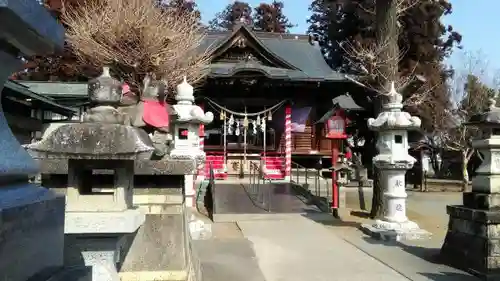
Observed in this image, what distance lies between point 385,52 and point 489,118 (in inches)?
214

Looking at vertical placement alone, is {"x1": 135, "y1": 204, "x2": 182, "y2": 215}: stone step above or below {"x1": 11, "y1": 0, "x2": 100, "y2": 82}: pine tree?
below

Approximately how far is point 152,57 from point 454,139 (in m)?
19.1

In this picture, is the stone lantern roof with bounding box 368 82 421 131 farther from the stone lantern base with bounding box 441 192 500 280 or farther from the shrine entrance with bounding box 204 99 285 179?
the shrine entrance with bounding box 204 99 285 179

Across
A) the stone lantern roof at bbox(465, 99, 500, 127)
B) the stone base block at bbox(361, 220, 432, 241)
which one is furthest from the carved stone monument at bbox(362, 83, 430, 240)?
the stone lantern roof at bbox(465, 99, 500, 127)

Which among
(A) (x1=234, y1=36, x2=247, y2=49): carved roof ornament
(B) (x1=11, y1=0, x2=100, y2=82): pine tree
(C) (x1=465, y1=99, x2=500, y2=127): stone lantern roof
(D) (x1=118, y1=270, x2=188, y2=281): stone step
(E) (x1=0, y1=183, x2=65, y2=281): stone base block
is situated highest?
(A) (x1=234, y1=36, x2=247, y2=49): carved roof ornament

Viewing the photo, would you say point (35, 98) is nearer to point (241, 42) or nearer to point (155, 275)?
point (155, 275)

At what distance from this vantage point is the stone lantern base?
679cm

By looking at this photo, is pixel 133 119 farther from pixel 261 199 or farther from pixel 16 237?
pixel 261 199

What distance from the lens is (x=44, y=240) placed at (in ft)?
4.58

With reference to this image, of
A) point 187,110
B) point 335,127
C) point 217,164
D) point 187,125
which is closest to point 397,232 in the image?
point 335,127

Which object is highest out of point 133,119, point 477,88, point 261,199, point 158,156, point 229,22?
point 229,22

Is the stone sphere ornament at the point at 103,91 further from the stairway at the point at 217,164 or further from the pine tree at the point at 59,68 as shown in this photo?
the pine tree at the point at 59,68

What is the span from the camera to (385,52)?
12.4m

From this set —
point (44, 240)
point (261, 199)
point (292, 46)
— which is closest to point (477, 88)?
point (292, 46)
